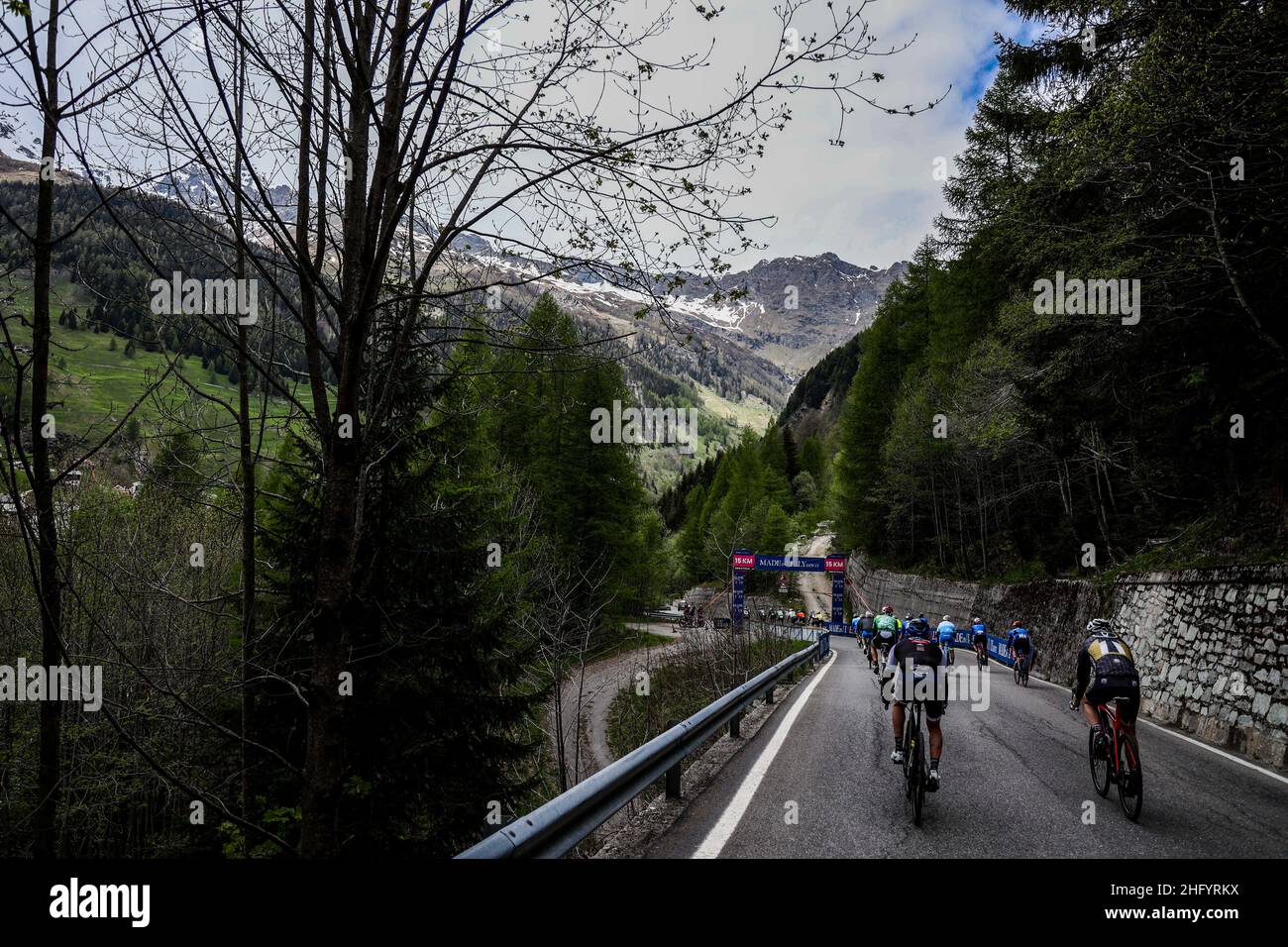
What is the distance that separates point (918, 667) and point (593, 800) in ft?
12.3

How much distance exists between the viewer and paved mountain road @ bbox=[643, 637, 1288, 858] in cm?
461

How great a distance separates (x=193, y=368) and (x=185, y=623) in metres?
14.4

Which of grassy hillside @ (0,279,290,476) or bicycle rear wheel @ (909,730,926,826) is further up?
grassy hillside @ (0,279,290,476)

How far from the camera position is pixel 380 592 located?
9.02m

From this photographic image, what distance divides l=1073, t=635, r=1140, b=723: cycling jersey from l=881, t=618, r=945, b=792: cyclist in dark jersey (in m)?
1.45

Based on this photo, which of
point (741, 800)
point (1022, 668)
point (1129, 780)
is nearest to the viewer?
point (741, 800)

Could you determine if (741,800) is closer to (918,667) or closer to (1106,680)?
(918,667)

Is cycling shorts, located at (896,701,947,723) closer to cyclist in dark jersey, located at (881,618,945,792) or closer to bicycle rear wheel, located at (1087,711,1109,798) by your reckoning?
cyclist in dark jersey, located at (881,618,945,792)

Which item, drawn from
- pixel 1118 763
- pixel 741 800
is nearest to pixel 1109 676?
pixel 1118 763

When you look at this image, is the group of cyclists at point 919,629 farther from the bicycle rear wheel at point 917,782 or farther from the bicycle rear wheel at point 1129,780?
the bicycle rear wheel at point 1129,780

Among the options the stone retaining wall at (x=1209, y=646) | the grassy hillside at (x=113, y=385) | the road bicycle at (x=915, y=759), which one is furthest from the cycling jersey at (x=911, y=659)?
the grassy hillside at (x=113, y=385)

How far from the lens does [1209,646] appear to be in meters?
10.6

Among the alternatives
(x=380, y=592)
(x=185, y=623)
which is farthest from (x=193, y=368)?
(x=185, y=623)

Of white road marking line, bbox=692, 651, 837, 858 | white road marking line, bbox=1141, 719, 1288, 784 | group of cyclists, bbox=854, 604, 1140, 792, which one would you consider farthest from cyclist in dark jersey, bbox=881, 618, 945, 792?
white road marking line, bbox=1141, 719, 1288, 784
